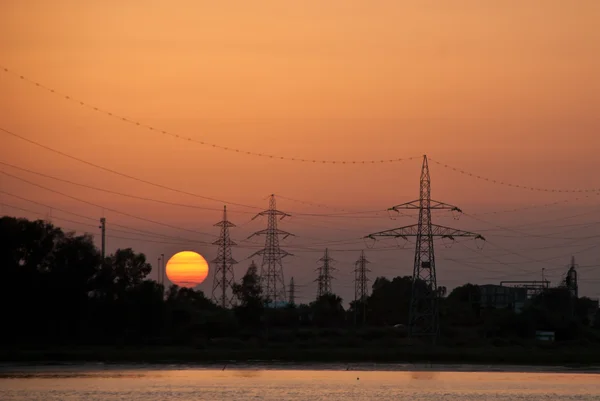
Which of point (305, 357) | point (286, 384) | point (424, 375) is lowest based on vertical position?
point (286, 384)

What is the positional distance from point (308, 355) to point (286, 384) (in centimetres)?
3064

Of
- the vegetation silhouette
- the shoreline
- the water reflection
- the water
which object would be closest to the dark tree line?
the vegetation silhouette

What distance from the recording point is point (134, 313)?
114 metres

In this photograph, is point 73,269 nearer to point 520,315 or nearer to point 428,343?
point 428,343

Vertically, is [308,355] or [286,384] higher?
[308,355]

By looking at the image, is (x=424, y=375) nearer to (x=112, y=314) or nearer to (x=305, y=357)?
(x=305, y=357)

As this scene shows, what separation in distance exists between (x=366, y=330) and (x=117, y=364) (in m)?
43.9

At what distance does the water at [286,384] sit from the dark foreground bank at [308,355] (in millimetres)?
8023

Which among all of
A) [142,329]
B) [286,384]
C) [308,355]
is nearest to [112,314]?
[142,329]

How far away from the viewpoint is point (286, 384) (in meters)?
68.2

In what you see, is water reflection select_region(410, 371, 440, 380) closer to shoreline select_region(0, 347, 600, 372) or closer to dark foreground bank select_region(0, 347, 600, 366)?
shoreline select_region(0, 347, 600, 372)

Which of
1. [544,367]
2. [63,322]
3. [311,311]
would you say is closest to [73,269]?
[63,322]

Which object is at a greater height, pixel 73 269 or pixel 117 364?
pixel 73 269

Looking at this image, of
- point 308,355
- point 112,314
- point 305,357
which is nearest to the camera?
point 305,357
